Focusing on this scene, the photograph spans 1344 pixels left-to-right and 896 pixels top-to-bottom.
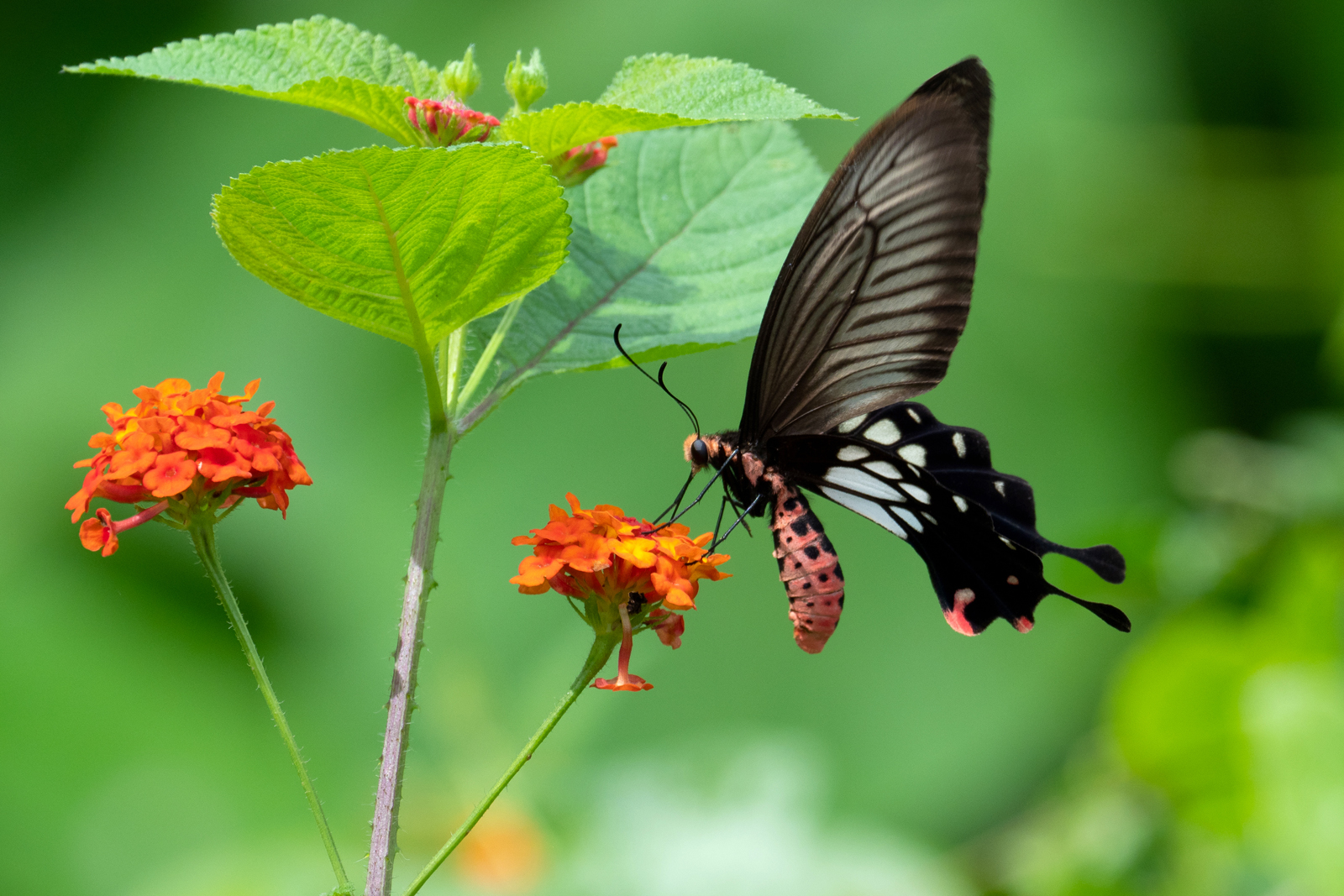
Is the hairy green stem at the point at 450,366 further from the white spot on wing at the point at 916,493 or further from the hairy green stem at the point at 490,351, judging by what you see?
the white spot on wing at the point at 916,493

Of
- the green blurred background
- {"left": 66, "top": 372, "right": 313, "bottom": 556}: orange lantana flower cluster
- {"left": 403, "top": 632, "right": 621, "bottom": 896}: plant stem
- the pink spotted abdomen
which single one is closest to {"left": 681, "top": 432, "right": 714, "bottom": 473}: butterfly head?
the pink spotted abdomen

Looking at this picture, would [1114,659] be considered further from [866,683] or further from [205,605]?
[205,605]

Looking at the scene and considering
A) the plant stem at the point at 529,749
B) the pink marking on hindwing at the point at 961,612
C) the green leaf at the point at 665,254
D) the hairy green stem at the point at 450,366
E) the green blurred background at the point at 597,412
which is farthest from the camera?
the green blurred background at the point at 597,412

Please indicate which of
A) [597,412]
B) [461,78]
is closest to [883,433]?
[461,78]

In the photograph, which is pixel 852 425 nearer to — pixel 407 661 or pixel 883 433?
pixel 883 433

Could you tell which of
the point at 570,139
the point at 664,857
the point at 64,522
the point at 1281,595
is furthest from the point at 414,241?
the point at 64,522

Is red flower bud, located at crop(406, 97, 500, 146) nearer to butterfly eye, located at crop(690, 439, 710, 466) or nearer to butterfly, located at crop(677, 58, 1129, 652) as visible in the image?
butterfly, located at crop(677, 58, 1129, 652)

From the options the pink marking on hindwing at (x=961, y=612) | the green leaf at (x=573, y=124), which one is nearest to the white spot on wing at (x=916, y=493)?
the pink marking on hindwing at (x=961, y=612)
